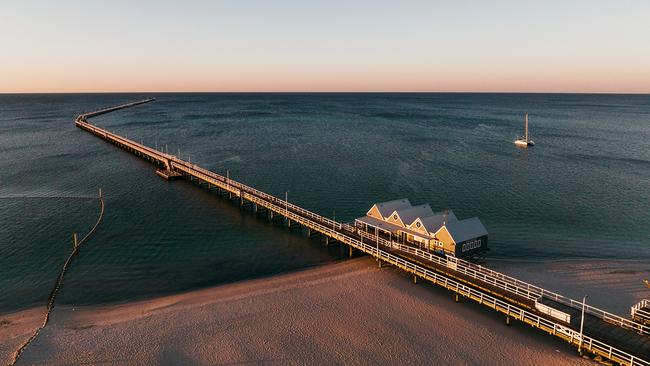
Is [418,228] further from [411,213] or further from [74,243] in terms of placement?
[74,243]

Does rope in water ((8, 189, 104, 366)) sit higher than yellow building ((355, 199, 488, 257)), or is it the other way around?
yellow building ((355, 199, 488, 257))

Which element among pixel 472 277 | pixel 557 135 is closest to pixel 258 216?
pixel 472 277

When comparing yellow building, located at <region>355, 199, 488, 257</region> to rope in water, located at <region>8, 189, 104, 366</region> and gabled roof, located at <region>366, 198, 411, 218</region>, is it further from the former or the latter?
rope in water, located at <region>8, 189, 104, 366</region>

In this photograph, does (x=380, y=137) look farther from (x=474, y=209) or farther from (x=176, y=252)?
(x=176, y=252)

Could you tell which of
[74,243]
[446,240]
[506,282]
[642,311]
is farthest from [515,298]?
[74,243]

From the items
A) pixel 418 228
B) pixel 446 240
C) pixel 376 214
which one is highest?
pixel 376 214

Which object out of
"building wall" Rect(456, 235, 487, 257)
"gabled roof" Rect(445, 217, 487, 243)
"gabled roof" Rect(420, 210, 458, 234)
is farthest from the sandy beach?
"gabled roof" Rect(420, 210, 458, 234)
